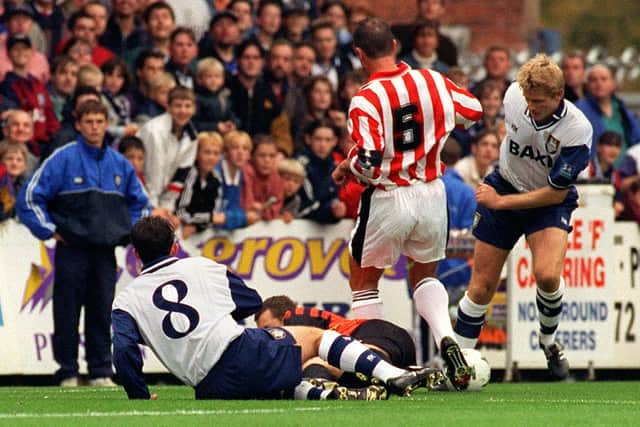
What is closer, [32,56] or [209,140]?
[209,140]

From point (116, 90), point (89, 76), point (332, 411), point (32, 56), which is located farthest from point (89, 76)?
point (332, 411)

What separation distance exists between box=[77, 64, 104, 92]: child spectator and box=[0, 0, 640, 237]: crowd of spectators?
0.5 inches

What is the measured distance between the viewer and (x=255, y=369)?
10156mm

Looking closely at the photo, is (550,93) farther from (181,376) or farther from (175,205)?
(175,205)

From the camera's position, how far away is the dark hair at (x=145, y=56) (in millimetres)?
16719

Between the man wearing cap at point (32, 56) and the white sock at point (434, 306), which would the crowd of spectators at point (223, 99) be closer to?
the man wearing cap at point (32, 56)

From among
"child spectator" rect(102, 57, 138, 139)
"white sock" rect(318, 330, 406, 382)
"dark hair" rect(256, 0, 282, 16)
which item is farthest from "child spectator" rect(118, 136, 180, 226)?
"white sock" rect(318, 330, 406, 382)

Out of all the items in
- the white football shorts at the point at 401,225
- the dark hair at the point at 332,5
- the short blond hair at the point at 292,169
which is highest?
the dark hair at the point at 332,5

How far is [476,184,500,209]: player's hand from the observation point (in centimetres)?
1202

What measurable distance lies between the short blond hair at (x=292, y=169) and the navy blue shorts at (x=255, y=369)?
19.9ft

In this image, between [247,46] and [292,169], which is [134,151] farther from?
[247,46]

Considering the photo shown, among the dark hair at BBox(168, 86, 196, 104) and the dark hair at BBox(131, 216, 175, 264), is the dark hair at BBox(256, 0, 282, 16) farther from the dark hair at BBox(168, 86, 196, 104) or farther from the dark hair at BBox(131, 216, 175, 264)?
the dark hair at BBox(131, 216, 175, 264)

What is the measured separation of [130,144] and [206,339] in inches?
224

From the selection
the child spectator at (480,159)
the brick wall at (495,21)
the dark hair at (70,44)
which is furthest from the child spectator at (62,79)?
the brick wall at (495,21)
